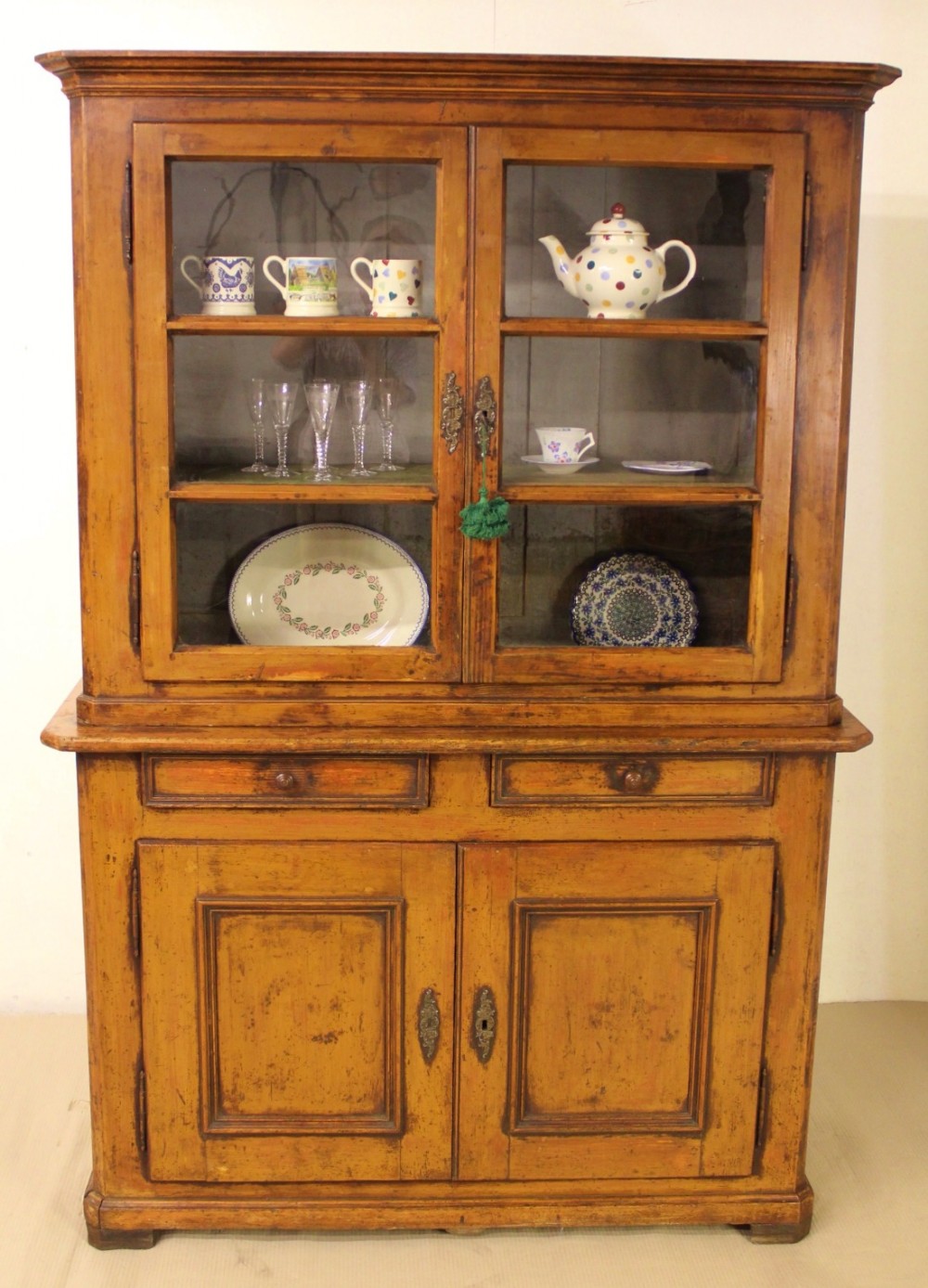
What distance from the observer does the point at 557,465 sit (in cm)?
217

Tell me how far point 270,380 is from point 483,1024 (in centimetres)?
106

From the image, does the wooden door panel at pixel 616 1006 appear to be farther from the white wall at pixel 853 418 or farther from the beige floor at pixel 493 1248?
the white wall at pixel 853 418

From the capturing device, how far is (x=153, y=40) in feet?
8.71

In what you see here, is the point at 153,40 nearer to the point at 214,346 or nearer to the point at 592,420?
the point at 214,346

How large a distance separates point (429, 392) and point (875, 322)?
3.81 feet

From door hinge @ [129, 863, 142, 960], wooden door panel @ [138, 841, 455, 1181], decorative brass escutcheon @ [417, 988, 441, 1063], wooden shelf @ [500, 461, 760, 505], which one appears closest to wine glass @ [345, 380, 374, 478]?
wooden shelf @ [500, 461, 760, 505]

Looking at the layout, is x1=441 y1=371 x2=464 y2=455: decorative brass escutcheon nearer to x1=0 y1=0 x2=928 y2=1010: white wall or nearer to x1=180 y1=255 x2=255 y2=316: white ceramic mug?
x1=180 y1=255 x2=255 y2=316: white ceramic mug

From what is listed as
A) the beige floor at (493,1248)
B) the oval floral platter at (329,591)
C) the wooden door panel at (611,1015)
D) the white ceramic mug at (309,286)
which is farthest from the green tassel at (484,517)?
the beige floor at (493,1248)

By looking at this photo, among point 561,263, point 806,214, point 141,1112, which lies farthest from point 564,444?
point 141,1112

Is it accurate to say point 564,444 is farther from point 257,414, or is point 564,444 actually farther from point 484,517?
point 257,414

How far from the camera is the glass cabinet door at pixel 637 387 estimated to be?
2.07 meters

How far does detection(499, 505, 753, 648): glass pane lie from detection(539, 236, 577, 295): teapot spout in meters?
0.33

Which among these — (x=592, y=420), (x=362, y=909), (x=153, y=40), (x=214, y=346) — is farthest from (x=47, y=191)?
(x=362, y=909)

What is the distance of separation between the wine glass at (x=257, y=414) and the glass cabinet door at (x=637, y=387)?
334mm
